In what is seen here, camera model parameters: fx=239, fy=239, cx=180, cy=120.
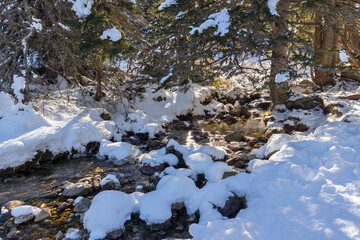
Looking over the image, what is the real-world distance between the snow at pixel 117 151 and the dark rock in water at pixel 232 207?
13.1 feet

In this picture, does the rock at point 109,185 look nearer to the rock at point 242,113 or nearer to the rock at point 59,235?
the rock at point 59,235

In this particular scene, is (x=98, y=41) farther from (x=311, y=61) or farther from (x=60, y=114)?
(x=311, y=61)

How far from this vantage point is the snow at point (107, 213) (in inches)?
150

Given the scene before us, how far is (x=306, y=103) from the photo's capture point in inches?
357

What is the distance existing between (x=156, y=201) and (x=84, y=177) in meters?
2.66

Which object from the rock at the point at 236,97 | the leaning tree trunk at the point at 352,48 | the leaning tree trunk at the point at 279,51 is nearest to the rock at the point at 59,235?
the leaning tree trunk at the point at 279,51

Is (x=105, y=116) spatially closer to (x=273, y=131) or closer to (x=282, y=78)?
(x=273, y=131)

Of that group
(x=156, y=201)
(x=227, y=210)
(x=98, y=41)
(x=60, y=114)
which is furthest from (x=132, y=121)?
(x=227, y=210)

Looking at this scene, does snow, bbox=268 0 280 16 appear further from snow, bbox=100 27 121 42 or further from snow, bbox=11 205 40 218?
snow, bbox=11 205 40 218

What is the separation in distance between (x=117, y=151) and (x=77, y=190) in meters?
2.26

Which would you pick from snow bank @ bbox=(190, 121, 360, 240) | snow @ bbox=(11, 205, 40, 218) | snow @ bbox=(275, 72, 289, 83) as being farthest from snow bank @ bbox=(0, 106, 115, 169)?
snow @ bbox=(275, 72, 289, 83)

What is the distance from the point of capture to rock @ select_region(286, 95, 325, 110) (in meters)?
Result: 8.81

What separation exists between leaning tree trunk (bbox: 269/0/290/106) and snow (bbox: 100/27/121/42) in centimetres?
441

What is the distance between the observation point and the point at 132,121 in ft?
32.9
